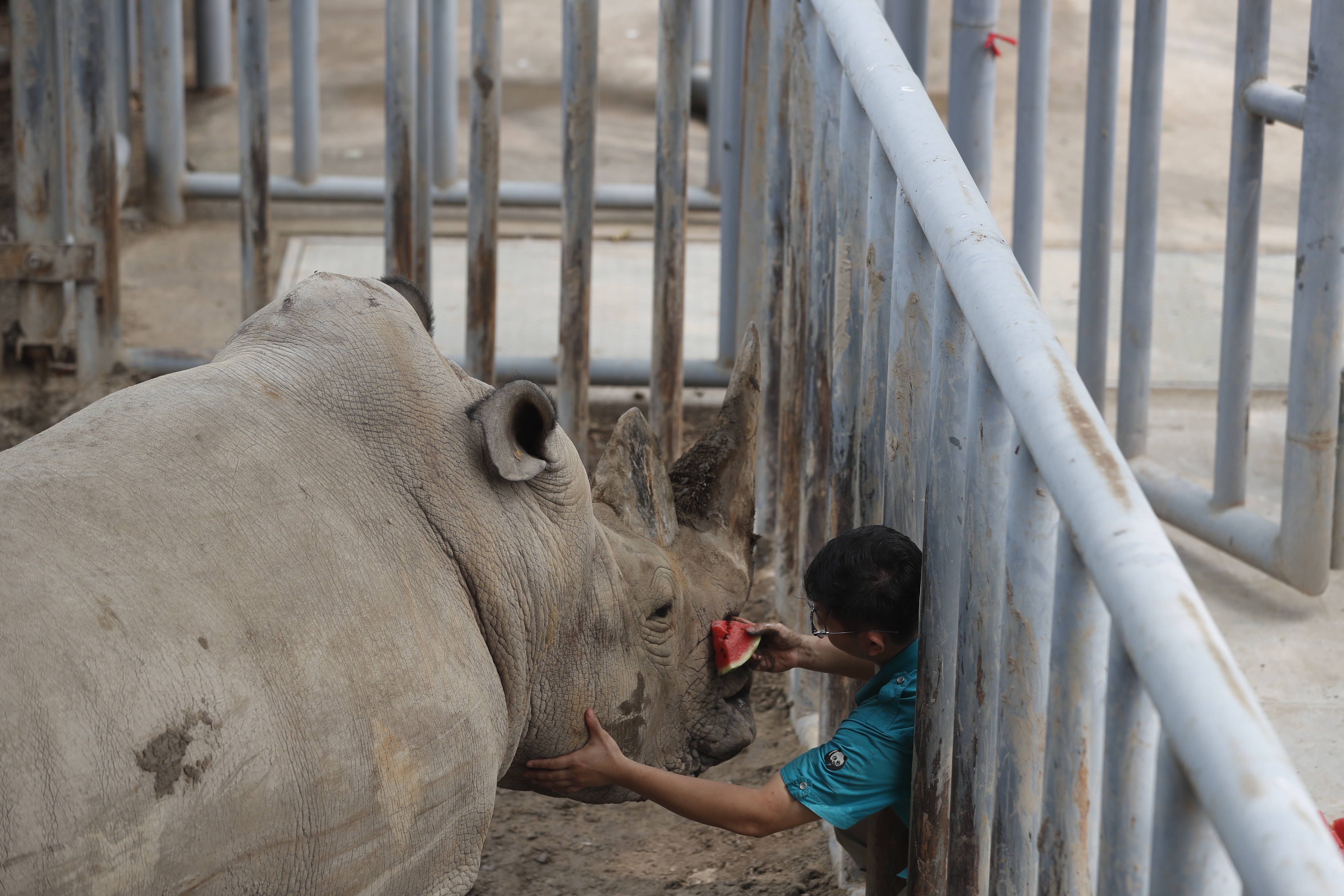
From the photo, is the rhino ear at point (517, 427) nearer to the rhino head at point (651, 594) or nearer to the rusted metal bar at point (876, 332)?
the rhino head at point (651, 594)

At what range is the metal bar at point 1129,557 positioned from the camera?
4.20ft

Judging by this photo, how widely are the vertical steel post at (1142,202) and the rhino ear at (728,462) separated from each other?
80.8 inches

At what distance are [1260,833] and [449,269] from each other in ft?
19.7

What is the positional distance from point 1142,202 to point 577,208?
175cm

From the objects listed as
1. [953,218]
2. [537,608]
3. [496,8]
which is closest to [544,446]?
[537,608]

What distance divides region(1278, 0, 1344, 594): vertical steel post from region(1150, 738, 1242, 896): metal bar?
2.61 m

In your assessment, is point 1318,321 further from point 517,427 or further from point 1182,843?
point 1182,843

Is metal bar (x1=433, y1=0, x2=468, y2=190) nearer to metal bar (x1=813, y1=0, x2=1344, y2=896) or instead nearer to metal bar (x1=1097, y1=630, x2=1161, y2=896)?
metal bar (x1=813, y1=0, x2=1344, y2=896)

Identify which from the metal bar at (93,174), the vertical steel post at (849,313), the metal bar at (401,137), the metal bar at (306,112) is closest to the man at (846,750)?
the vertical steel post at (849,313)

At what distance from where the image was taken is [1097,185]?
4656 millimetres

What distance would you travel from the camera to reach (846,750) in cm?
252

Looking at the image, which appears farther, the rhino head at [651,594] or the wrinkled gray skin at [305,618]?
the rhino head at [651,594]

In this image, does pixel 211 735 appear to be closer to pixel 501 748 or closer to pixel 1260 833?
pixel 501 748

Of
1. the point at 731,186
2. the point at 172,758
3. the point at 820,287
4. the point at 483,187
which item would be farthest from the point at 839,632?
the point at 731,186
